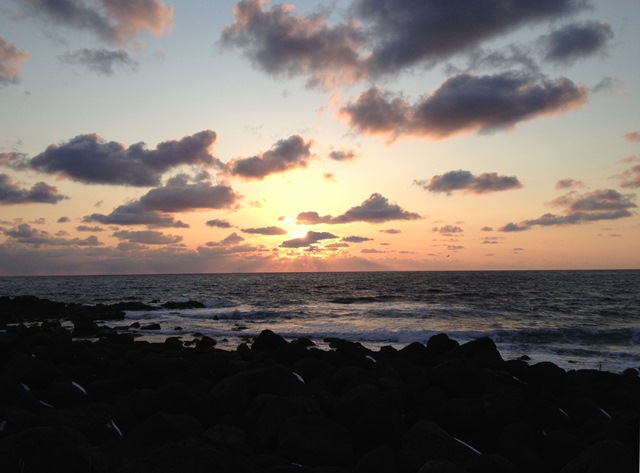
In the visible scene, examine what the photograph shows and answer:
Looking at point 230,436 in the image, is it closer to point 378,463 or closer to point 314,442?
point 314,442

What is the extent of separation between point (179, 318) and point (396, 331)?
16.4m

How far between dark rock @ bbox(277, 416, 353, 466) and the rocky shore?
1cm

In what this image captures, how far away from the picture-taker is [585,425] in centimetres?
692

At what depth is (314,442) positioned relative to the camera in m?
5.68

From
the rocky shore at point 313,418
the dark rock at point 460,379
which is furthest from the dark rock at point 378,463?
the dark rock at point 460,379

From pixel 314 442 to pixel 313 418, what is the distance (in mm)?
349

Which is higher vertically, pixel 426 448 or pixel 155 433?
pixel 155 433

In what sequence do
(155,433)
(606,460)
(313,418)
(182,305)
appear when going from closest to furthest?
1. (606,460)
2. (155,433)
3. (313,418)
4. (182,305)

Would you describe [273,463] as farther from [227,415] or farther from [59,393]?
[59,393]

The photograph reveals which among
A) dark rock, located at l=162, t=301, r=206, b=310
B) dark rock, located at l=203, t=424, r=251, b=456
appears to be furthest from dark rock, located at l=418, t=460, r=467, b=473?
dark rock, located at l=162, t=301, r=206, b=310

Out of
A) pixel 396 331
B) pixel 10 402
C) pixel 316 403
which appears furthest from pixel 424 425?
pixel 396 331

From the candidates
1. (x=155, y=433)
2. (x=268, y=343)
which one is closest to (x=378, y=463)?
(x=155, y=433)

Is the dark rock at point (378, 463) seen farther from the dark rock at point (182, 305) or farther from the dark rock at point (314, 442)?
the dark rock at point (182, 305)

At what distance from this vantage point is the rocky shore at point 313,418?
5012 millimetres
